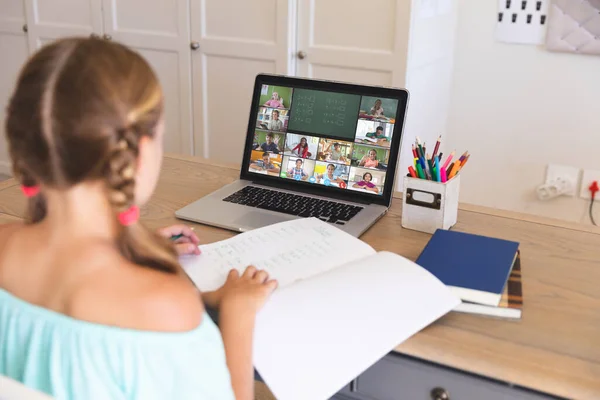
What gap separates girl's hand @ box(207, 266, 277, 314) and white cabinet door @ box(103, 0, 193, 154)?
1898 mm

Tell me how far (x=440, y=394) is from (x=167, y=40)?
7.23 feet

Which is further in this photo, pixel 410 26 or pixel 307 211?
pixel 410 26

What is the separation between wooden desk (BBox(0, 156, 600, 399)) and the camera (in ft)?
2.81

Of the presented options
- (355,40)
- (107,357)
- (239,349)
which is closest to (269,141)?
(239,349)

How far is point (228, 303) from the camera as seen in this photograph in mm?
940

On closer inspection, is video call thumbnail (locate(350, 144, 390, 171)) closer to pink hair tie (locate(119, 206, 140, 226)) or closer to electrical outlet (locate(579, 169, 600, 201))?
pink hair tie (locate(119, 206, 140, 226))

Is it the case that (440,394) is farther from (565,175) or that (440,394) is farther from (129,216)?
(565,175)

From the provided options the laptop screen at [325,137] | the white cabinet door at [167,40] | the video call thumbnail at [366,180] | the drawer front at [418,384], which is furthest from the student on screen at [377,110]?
the white cabinet door at [167,40]

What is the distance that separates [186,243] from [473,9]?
1.89 metres

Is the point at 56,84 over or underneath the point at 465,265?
over

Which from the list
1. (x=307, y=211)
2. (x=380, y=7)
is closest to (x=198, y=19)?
(x=380, y=7)

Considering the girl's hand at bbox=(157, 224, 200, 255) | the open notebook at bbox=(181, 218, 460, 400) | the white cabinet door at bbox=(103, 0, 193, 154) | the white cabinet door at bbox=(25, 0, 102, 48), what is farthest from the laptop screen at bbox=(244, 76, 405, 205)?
the white cabinet door at bbox=(25, 0, 102, 48)

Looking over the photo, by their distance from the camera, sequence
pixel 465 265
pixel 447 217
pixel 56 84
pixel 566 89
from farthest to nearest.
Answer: pixel 566 89, pixel 447 217, pixel 465 265, pixel 56 84

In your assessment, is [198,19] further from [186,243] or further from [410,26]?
[186,243]
